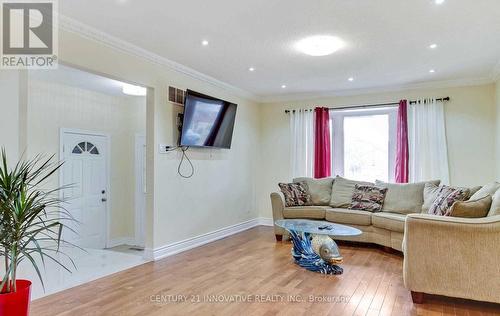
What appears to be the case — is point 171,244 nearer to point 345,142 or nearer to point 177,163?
point 177,163

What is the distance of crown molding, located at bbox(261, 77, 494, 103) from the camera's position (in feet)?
16.9

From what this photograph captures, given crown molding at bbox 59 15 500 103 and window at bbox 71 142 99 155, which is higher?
crown molding at bbox 59 15 500 103

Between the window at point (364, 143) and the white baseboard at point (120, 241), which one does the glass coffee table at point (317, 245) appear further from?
the white baseboard at point (120, 241)

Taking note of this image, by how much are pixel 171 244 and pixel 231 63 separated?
2.51 m

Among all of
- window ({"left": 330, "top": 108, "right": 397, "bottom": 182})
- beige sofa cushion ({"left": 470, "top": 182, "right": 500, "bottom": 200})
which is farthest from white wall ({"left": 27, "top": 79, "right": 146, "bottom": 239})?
beige sofa cushion ({"left": 470, "top": 182, "right": 500, "bottom": 200})

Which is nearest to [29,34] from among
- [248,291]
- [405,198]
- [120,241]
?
[248,291]

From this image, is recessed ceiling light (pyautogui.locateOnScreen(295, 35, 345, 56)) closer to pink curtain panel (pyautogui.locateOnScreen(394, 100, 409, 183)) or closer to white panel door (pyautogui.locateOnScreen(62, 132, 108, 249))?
pink curtain panel (pyautogui.locateOnScreen(394, 100, 409, 183))

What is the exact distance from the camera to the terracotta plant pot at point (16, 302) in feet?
6.75

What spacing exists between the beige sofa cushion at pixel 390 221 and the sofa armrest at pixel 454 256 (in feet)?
5.02

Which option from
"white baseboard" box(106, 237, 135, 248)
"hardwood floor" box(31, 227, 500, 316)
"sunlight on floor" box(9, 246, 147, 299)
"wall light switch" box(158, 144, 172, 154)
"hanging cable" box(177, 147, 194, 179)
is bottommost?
"white baseboard" box(106, 237, 135, 248)

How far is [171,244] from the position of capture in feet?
14.7

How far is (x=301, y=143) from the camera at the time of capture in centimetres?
632

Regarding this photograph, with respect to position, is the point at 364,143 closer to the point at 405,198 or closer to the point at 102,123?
the point at 405,198

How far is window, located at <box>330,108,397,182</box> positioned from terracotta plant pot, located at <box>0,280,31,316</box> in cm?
506
